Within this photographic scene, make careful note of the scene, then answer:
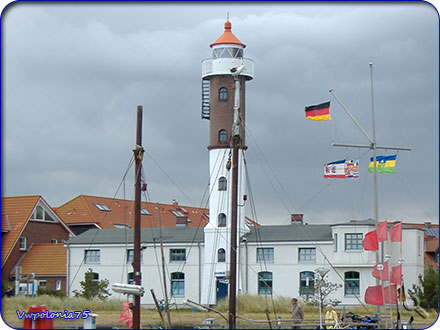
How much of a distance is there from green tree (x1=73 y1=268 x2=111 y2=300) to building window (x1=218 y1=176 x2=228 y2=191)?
33.9 ft

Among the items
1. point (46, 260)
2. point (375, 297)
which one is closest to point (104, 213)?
point (46, 260)

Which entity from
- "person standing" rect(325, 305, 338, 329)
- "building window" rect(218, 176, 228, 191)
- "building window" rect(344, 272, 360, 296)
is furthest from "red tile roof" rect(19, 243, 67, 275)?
"person standing" rect(325, 305, 338, 329)

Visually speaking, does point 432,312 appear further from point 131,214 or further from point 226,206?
point 131,214

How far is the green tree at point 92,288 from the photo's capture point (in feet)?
181

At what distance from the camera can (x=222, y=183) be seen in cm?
5538

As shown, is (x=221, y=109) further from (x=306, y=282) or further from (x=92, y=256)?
(x=92, y=256)

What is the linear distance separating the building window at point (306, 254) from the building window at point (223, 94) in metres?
11.3

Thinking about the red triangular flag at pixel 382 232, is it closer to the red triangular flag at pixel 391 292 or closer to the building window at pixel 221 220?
the red triangular flag at pixel 391 292

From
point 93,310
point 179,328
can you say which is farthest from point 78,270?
point 179,328

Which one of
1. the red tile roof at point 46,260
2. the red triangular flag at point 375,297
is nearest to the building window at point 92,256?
the red tile roof at point 46,260

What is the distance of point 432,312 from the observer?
1870 inches

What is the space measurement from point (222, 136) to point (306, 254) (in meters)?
9.71

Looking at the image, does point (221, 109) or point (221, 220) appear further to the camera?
point (221, 220)

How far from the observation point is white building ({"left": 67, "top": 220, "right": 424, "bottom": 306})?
176 ft
